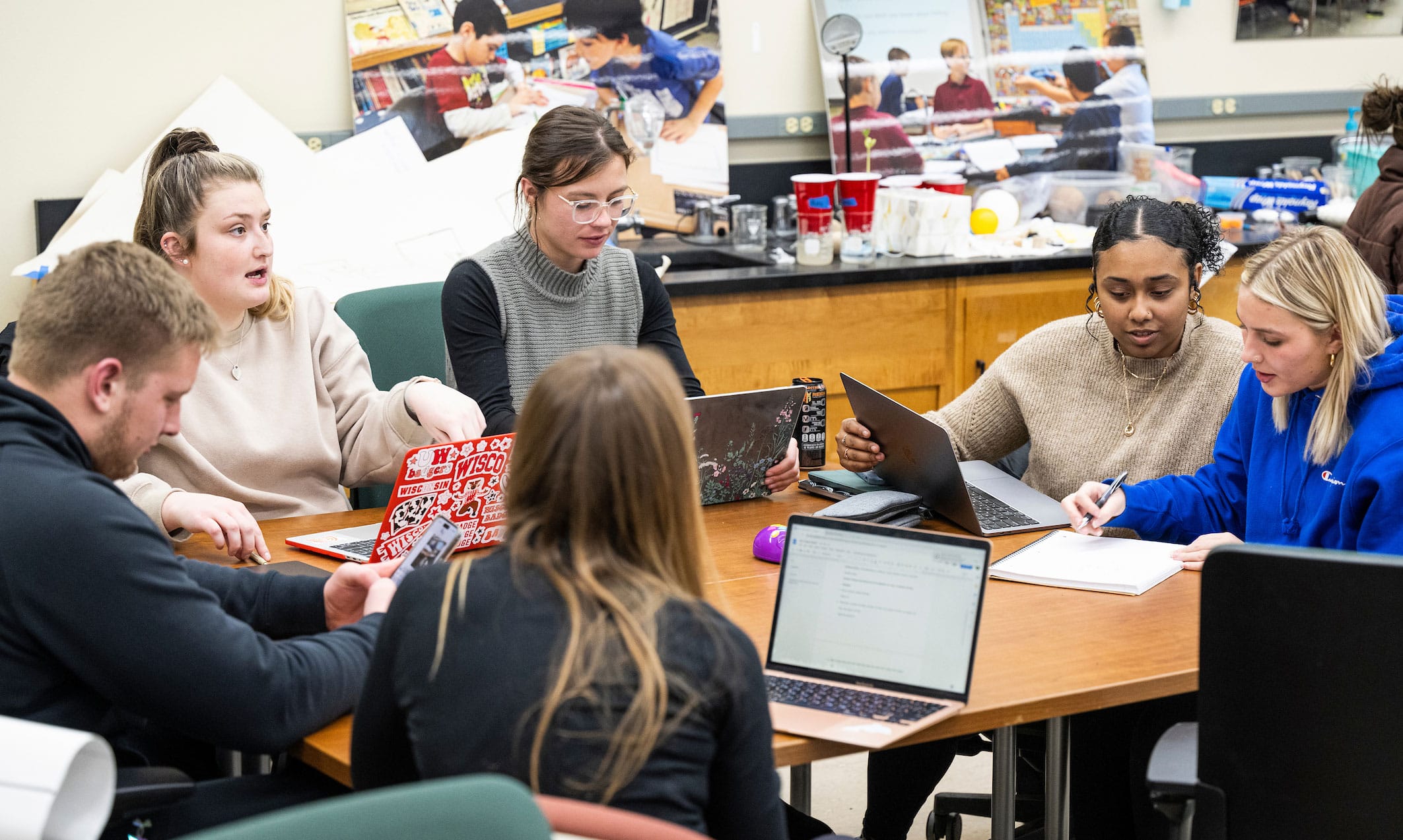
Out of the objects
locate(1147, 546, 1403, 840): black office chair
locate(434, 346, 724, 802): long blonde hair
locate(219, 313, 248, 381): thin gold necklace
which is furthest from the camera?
locate(219, 313, 248, 381): thin gold necklace

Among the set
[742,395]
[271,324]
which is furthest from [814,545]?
[271,324]

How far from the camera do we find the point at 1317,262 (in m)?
1.84

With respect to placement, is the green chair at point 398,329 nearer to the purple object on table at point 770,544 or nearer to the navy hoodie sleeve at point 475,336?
the navy hoodie sleeve at point 475,336

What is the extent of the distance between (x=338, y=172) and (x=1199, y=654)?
9.69ft

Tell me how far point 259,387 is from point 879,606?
1.23 meters

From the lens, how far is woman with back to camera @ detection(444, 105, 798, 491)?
2350 mm

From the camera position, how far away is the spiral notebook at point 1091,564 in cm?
182

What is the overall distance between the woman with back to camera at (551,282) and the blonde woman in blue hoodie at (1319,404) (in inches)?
37.8

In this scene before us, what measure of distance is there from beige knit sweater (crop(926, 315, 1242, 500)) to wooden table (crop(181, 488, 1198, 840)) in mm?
365

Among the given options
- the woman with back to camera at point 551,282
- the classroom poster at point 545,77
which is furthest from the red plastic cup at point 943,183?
the woman with back to camera at point 551,282

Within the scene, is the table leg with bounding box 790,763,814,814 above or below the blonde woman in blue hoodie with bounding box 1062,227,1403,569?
below

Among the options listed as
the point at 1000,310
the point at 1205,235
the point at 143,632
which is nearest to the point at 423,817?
the point at 143,632

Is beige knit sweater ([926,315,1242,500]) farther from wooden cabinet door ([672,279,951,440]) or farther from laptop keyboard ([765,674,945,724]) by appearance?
wooden cabinet door ([672,279,951,440])

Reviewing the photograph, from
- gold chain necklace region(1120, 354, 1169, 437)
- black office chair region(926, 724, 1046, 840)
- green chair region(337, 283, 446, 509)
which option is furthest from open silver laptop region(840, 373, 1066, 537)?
green chair region(337, 283, 446, 509)
